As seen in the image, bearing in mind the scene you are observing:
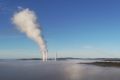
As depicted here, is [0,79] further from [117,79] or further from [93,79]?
[117,79]

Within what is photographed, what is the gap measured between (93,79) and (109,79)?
211cm

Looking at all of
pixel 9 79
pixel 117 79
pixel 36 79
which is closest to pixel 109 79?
pixel 117 79

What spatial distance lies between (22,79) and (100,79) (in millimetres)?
10400

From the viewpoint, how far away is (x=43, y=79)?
3259cm

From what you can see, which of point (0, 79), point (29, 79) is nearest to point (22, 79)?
point (29, 79)

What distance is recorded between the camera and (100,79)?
3275cm

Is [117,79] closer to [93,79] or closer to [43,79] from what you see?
[93,79]

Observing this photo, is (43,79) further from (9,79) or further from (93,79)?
(93,79)

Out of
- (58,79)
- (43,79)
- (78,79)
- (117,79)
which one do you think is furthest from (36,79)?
(117,79)

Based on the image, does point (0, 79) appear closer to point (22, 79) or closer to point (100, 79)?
point (22, 79)

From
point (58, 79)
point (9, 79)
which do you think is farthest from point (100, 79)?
point (9, 79)

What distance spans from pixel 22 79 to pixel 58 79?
192 inches

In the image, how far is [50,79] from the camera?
33062 mm

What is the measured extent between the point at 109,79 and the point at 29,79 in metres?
10.6
